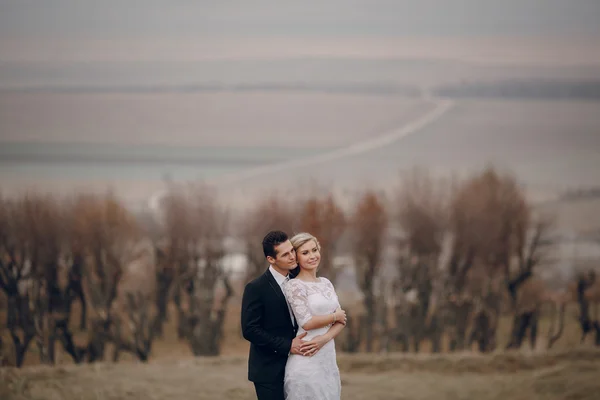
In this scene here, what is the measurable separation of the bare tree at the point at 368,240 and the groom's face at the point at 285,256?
1697 centimetres

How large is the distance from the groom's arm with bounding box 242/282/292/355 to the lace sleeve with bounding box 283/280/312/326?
0.13 metres

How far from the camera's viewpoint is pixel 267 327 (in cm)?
427

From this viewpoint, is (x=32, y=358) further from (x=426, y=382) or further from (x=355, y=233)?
(x=426, y=382)

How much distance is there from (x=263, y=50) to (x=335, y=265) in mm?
7223

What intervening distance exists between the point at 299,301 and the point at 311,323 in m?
0.11

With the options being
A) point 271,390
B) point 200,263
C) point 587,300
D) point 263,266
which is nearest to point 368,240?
point 263,266

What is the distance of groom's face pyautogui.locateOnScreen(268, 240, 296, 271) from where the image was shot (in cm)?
415

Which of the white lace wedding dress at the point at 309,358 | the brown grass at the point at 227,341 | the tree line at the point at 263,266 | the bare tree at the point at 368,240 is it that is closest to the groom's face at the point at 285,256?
the white lace wedding dress at the point at 309,358

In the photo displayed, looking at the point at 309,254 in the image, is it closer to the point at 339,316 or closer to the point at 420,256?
the point at 339,316

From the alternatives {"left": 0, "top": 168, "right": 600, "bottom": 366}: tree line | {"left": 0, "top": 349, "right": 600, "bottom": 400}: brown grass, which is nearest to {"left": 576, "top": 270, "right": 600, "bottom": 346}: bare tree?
{"left": 0, "top": 168, "right": 600, "bottom": 366}: tree line

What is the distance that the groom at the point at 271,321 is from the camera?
13.7 feet

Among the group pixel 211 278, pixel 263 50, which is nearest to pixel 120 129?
pixel 263 50

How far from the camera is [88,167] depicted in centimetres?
2469

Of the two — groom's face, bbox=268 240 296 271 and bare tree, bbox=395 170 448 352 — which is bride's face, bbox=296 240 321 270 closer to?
groom's face, bbox=268 240 296 271
